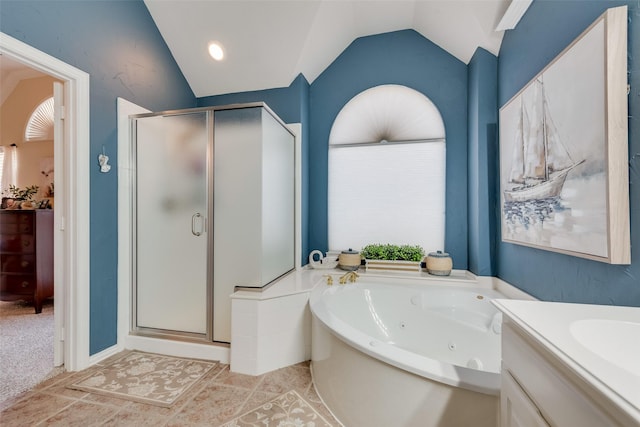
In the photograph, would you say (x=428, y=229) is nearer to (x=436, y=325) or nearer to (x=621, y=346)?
(x=436, y=325)

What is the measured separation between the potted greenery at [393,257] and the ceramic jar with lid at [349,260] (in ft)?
0.31

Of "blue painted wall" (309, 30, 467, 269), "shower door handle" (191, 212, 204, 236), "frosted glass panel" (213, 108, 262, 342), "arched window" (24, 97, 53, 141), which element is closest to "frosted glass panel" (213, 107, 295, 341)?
"frosted glass panel" (213, 108, 262, 342)

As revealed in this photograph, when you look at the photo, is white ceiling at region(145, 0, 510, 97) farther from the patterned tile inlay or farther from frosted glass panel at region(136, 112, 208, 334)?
the patterned tile inlay

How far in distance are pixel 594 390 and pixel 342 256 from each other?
226cm

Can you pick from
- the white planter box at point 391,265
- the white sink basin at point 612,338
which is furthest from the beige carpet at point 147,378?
the white sink basin at point 612,338

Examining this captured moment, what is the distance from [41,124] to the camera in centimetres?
354

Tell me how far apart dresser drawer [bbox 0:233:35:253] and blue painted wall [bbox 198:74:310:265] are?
2382mm

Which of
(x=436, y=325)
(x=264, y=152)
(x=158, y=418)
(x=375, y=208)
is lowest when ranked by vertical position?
(x=158, y=418)

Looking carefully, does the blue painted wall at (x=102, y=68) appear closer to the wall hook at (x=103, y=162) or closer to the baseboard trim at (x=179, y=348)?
the wall hook at (x=103, y=162)

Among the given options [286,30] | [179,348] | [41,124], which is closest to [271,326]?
[179,348]

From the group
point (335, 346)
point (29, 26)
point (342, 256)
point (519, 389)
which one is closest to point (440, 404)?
point (519, 389)

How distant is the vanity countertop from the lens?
1.53 ft

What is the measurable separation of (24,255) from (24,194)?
2.94 ft

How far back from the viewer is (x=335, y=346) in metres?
1.50
